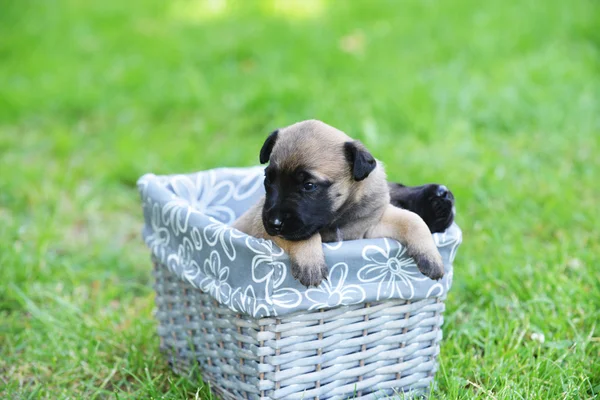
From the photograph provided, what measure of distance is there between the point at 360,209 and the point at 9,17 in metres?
8.38

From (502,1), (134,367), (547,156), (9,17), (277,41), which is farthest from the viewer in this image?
(9,17)

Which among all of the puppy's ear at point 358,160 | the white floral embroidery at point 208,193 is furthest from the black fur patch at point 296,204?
the white floral embroidery at point 208,193

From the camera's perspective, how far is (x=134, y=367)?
3381 millimetres

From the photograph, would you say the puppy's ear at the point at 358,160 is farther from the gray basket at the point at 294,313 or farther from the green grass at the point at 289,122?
the green grass at the point at 289,122

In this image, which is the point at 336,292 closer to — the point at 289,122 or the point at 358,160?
the point at 358,160

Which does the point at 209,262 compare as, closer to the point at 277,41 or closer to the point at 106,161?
the point at 106,161

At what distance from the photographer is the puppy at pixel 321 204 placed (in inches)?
105

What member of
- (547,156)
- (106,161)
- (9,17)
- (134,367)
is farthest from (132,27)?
(134,367)

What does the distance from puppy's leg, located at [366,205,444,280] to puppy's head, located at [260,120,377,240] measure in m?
0.23

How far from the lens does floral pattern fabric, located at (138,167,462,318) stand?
2.63m

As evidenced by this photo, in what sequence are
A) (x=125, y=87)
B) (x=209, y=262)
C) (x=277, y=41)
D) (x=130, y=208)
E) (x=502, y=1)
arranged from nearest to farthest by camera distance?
(x=209, y=262)
(x=130, y=208)
(x=125, y=87)
(x=277, y=41)
(x=502, y=1)

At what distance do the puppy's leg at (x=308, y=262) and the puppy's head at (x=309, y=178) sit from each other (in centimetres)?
5

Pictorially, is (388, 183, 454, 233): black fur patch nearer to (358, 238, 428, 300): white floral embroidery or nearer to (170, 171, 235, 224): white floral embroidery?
(358, 238, 428, 300): white floral embroidery

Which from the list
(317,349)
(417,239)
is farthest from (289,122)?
(317,349)
